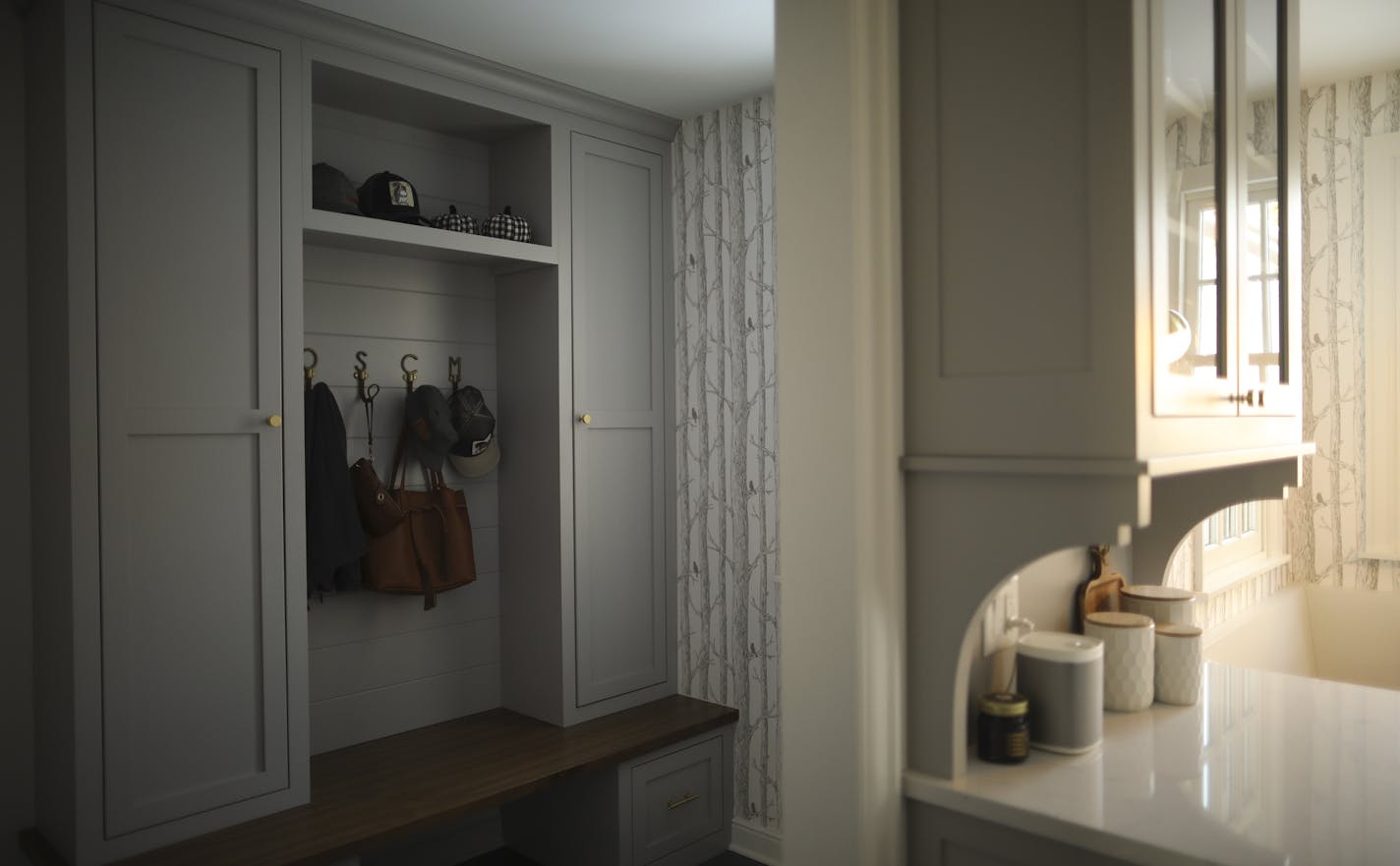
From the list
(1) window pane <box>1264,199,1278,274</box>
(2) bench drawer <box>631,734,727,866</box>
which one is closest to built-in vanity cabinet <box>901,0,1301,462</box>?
(1) window pane <box>1264,199,1278,274</box>

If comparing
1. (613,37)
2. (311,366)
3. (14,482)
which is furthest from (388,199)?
(14,482)

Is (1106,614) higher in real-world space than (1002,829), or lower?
higher

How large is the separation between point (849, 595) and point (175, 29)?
2.04 m

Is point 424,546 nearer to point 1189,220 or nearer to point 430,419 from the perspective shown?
point 430,419

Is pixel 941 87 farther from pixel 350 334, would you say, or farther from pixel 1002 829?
pixel 350 334

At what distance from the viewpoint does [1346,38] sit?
111 inches

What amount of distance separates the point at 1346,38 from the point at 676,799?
315 cm

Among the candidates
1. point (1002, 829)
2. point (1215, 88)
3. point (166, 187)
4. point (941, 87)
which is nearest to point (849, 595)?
point (1002, 829)

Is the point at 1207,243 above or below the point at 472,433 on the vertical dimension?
above

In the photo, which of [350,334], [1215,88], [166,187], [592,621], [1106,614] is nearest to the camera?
[1215,88]

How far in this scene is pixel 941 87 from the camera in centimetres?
131

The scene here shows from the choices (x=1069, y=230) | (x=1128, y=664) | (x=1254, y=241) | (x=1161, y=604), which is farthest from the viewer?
(x=1161, y=604)

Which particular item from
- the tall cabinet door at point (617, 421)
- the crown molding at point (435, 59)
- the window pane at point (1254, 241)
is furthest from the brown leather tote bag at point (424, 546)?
the window pane at point (1254, 241)

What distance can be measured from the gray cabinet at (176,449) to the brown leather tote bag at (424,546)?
433mm
